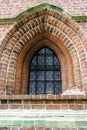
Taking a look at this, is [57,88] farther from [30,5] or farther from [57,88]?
[30,5]

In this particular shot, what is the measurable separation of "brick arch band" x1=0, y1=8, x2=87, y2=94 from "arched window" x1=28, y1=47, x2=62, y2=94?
17 cm

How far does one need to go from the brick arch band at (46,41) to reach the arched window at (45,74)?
0.57 ft

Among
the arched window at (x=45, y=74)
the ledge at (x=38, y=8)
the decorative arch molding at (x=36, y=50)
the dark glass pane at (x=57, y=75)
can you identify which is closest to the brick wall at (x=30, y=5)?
the ledge at (x=38, y=8)

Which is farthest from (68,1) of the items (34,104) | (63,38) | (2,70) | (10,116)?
(10,116)

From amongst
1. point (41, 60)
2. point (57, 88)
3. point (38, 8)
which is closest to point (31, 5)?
point (38, 8)

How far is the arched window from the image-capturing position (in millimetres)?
4969

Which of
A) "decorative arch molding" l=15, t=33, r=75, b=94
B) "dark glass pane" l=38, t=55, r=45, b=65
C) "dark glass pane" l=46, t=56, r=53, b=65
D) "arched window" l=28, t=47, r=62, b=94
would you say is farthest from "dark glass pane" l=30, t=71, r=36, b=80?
"dark glass pane" l=46, t=56, r=53, b=65

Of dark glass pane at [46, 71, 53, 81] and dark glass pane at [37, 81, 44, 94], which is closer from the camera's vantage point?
dark glass pane at [37, 81, 44, 94]

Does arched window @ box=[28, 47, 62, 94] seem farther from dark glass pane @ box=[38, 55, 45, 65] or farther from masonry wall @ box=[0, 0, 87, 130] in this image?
masonry wall @ box=[0, 0, 87, 130]

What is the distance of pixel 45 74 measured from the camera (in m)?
5.15

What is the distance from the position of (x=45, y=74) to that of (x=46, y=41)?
0.78 meters

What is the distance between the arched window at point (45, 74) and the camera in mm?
4969

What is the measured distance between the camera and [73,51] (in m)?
5.01

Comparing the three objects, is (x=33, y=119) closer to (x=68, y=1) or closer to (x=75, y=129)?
(x=75, y=129)
